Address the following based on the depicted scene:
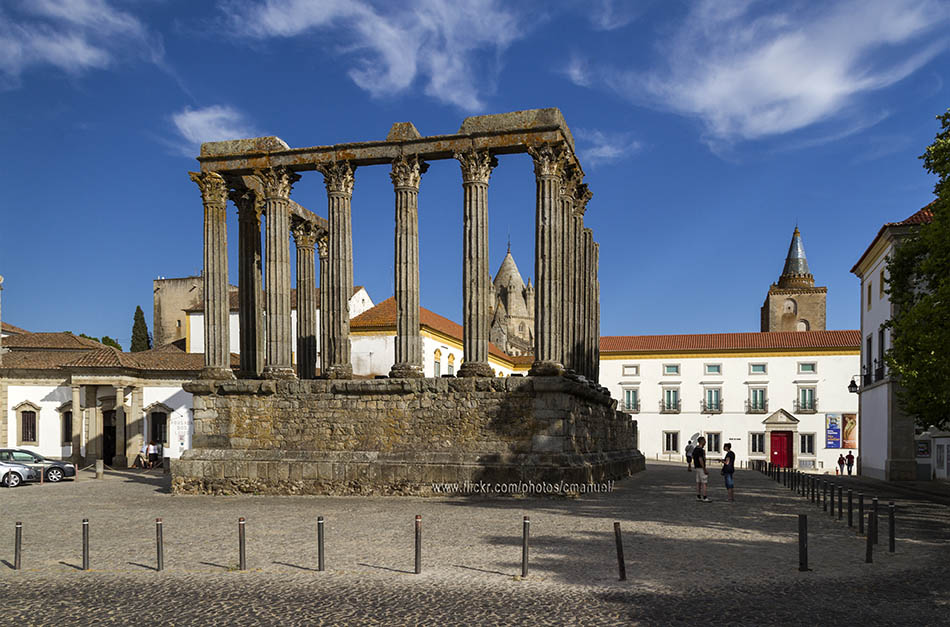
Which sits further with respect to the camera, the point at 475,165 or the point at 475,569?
the point at 475,165

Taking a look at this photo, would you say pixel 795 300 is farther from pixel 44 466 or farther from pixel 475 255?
pixel 44 466

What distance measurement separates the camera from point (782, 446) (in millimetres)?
53469

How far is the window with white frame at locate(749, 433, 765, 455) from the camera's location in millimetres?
53750

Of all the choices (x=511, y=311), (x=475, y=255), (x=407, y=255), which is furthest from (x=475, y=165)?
(x=511, y=311)

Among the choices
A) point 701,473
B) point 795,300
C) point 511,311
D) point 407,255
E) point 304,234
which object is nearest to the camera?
point 701,473

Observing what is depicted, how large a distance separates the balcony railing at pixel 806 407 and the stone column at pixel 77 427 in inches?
1699

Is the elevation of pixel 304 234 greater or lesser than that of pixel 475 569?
greater

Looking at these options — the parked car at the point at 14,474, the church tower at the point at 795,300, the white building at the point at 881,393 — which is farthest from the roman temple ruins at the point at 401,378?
the church tower at the point at 795,300

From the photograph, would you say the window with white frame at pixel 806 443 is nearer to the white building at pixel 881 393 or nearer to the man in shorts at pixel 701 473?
the white building at pixel 881 393

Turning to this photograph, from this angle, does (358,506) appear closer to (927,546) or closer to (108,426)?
(927,546)

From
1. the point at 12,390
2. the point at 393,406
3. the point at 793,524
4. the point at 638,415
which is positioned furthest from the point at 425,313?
the point at 793,524

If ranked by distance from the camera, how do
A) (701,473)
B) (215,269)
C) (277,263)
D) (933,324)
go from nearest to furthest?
(933,324)
(701,473)
(277,263)
(215,269)

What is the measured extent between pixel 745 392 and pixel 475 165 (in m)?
39.4

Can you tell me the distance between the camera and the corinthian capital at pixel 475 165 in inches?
839
